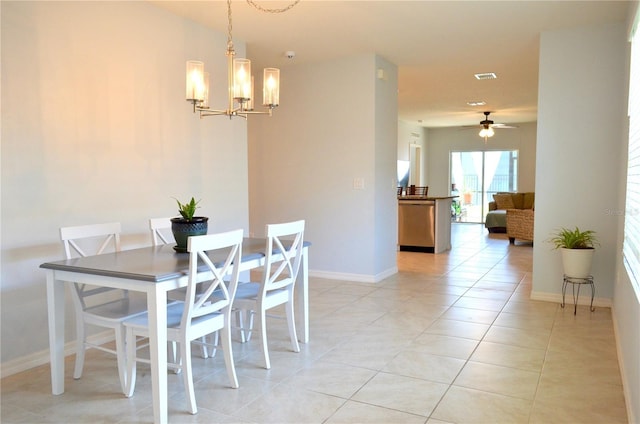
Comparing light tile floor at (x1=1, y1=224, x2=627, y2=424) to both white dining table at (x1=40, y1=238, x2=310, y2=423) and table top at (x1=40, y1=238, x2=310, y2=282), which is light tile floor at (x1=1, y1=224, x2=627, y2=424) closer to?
white dining table at (x1=40, y1=238, x2=310, y2=423)

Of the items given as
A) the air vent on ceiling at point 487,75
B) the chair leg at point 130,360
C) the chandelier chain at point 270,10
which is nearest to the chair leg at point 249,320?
the chair leg at point 130,360

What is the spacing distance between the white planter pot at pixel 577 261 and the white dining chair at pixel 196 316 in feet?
9.49

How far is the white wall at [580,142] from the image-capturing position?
4078 millimetres

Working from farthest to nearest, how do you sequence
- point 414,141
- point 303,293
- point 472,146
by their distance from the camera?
point 472,146, point 414,141, point 303,293

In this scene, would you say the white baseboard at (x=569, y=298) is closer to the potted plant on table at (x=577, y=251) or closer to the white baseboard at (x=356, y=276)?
the potted plant on table at (x=577, y=251)

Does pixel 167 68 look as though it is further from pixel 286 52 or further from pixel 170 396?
pixel 170 396

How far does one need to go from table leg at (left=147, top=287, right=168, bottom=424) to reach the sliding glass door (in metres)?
11.0

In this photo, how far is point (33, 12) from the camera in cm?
287

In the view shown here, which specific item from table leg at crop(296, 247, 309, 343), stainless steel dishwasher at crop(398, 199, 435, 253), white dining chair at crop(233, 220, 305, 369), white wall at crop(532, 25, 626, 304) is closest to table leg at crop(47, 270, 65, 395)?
white dining chair at crop(233, 220, 305, 369)

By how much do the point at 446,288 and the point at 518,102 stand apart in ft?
15.7

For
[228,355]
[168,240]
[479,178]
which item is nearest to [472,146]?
[479,178]

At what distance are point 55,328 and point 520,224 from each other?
295 inches

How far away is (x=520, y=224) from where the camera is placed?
823cm

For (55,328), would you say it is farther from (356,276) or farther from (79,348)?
(356,276)
